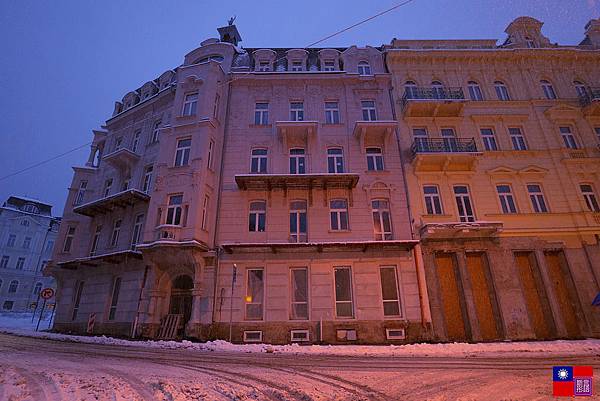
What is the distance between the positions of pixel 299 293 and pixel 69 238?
17.9 meters

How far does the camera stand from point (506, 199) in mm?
18562

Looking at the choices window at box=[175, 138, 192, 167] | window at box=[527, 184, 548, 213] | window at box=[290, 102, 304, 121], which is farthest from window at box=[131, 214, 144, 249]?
window at box=[527, 184, 548, 213]

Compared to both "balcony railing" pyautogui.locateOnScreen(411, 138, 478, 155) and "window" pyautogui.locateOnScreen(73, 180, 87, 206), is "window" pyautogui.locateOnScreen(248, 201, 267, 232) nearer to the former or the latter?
"balcony railing" pyautogui.locateOnScreen(411, 138, 478, 155)

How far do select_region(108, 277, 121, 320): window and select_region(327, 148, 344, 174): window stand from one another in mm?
14907

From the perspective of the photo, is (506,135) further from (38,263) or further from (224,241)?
(38,263)

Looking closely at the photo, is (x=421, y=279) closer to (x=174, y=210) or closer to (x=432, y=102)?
(x=432, y=102)

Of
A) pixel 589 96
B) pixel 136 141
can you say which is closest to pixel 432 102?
pixel 589 96

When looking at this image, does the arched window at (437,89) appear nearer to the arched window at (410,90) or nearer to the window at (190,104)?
the arched window at (410,90)

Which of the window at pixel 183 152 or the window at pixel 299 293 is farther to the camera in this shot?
the window at pixel 183 152

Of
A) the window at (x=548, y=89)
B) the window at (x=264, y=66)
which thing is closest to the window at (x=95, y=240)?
the window at (x=264, y=66)

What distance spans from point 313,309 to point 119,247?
1302cm

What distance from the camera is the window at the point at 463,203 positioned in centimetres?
1805

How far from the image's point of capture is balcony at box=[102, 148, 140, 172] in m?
21.2

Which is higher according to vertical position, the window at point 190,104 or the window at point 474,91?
the window at point 474,91
